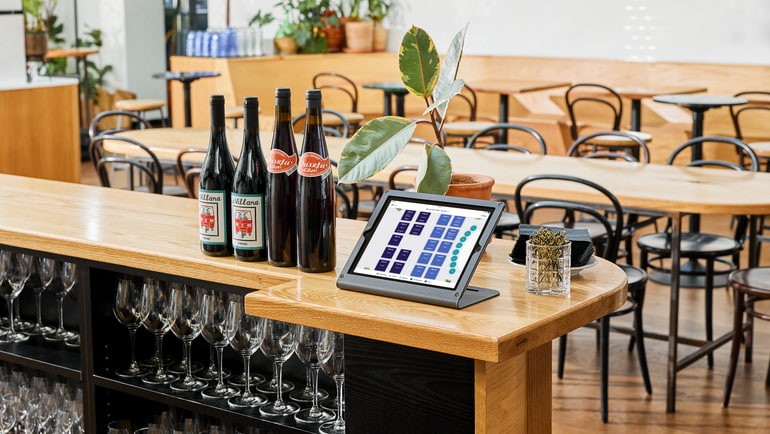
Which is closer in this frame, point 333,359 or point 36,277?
point 333,359

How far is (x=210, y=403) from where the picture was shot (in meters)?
2.06

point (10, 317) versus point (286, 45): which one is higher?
point (286, 45)

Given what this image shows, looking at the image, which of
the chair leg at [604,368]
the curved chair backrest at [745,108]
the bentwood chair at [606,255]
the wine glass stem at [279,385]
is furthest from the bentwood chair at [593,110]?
the wine glass stem at [279,385]

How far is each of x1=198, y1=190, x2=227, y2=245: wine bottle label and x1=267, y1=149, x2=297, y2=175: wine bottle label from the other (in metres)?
0.15

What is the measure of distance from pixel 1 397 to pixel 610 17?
7021mm

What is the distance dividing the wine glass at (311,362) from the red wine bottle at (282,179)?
0.64 feet

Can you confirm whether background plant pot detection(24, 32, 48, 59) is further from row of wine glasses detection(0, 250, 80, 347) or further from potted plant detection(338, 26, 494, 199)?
potted plant detection(338, 26, 494, 199)

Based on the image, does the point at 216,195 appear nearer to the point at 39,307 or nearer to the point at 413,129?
the point at 413,129

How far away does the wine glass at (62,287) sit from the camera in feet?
7.60

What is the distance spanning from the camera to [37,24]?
9.89 m

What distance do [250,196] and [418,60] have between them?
0.40 m

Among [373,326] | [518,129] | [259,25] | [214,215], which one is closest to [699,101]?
[518,129]

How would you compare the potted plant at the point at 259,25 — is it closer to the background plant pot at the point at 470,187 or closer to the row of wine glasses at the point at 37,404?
the row of wine glasses at the point at 37,404

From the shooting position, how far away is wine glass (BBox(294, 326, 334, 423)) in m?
1.93
